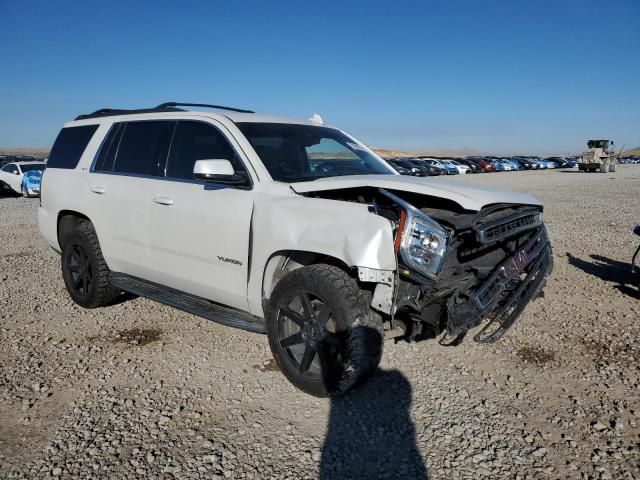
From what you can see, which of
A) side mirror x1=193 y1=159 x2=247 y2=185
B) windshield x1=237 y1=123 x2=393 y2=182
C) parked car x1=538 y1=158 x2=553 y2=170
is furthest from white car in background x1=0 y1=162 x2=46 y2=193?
parked car x1=538 y1=158 x2=553 y2=170

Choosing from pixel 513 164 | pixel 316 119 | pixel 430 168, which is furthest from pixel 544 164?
pixel 316 119

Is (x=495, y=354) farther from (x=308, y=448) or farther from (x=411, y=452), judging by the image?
(x=308, y=448)

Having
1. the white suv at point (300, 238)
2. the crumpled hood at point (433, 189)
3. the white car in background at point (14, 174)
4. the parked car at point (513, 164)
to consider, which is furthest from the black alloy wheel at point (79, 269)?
the parked car at point (513, 164)

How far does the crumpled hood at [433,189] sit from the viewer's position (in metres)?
3.26

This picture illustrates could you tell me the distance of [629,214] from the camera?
41.7ft

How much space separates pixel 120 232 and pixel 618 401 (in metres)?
4.22

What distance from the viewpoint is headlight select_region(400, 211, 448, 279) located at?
3.03 metres

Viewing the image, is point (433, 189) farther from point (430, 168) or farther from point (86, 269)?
point (430, 168)

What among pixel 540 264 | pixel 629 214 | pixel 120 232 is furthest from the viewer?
pixel 629 214

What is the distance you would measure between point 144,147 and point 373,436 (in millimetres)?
3233

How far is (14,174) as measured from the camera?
1991cm

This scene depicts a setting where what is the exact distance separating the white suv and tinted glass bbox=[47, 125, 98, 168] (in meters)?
0.29

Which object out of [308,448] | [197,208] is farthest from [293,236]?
[308,448]

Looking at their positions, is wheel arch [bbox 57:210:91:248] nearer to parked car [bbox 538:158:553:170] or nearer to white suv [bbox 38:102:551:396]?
white suv [bbox 38:102:551:396]
